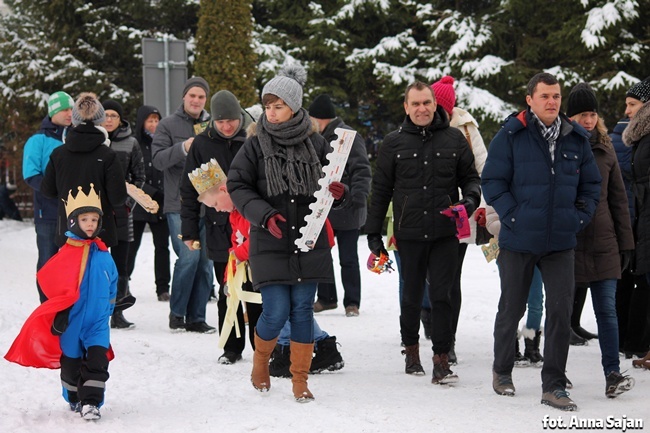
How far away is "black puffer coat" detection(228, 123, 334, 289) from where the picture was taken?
6.36m

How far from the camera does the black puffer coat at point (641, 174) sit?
7.42m

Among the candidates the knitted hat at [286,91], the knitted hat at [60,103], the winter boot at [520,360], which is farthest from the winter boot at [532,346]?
the knitted hat at [60,103]

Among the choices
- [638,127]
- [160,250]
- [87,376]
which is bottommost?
[87,376]

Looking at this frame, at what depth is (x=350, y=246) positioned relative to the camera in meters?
10.6

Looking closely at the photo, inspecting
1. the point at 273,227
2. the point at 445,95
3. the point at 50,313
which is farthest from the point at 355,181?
the point at 50,313

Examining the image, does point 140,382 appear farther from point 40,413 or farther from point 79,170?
point 79,170

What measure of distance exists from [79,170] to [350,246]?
11.3 feet

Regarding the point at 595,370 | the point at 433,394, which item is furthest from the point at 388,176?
the point at 595,370

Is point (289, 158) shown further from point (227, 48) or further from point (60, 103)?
point (227, 48)

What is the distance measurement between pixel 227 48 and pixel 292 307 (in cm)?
1253

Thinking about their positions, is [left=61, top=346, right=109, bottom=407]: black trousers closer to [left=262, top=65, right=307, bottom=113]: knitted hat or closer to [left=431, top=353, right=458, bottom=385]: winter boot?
[left=262, top=65, right=307, bottom=113]: knitted hat

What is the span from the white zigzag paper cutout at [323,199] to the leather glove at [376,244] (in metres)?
0.92

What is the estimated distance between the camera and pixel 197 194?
8.14m

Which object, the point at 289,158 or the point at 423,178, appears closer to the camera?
the point at 289,158
